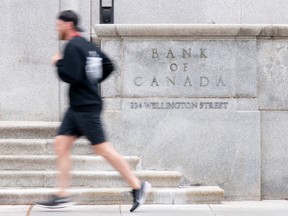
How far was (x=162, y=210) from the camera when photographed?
7387 mm

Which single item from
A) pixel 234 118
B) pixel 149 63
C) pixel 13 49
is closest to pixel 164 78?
pixel 149 63

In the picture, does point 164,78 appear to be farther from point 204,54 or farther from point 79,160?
point 79,160

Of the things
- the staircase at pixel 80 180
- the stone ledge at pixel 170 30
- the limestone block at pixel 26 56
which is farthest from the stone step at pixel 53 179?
the limestone block at pixel 26 56

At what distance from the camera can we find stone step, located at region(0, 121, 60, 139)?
8.66 metres

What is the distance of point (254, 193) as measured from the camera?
8.38m

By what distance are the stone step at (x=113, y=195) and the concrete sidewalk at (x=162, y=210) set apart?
11cm

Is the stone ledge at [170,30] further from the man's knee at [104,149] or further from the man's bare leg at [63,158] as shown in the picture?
the man's knee at [104,149]

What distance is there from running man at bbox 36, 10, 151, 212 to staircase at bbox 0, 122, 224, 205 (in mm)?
850

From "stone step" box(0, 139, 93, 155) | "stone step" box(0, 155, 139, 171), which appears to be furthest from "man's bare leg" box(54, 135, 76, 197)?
"stone step" box(0, 139, 93, 155)

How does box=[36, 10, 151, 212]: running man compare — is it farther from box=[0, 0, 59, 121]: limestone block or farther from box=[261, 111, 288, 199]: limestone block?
box=[0, 0, 59, 121]: limestone block

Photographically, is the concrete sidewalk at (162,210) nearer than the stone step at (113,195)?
Yes

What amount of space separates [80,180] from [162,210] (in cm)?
106

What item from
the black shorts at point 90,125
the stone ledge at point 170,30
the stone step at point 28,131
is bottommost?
the stone step at point 28,131

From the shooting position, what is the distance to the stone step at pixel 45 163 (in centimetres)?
809
